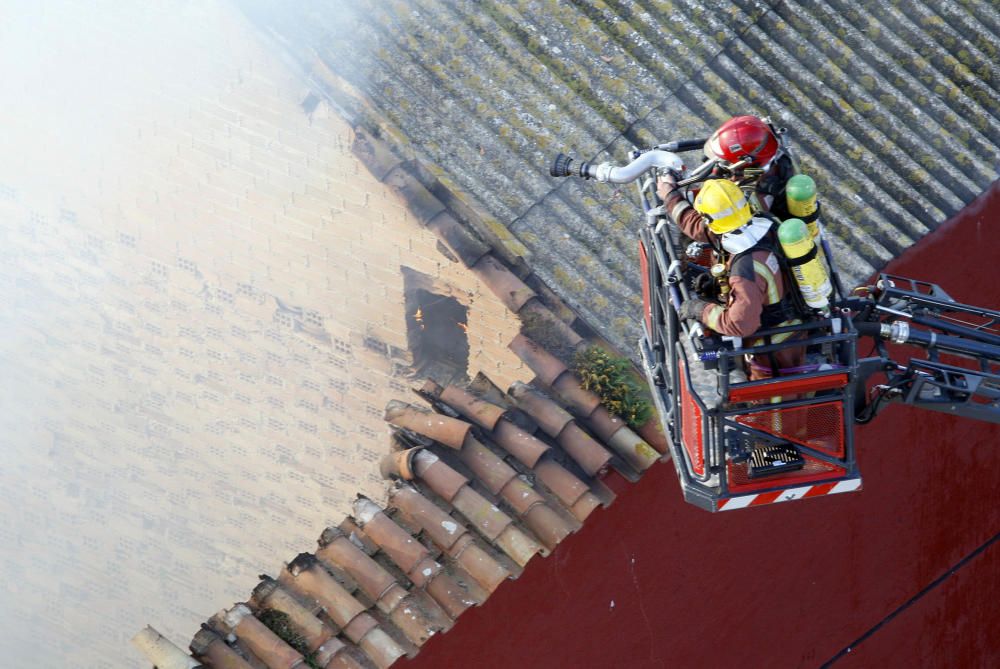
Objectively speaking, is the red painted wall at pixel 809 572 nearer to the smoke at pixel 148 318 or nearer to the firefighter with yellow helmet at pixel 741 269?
the firefighter with yellow helmet at pixel 741 269

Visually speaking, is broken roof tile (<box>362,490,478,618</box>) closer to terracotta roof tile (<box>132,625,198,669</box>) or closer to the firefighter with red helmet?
terracotta roof tile (<box>132,625,198,669</box>)

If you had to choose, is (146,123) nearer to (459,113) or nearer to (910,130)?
(459,113)

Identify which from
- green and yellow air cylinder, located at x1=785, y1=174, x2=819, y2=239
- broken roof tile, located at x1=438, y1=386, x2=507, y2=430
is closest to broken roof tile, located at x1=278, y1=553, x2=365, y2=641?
broken roof tile, located at x1=438, y1=386, x2=507, y2=430

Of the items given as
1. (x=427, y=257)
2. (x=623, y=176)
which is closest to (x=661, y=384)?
(x=623, y=176)

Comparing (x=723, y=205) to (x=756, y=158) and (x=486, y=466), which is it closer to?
(x=756, y=158)

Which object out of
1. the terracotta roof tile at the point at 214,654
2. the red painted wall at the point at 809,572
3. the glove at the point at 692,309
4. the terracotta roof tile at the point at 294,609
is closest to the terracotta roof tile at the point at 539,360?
the red painted wall at the point at 809,572

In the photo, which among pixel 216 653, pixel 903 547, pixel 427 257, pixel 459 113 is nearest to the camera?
pixel 216 653

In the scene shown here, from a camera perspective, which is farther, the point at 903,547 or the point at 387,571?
the point at 903,547
